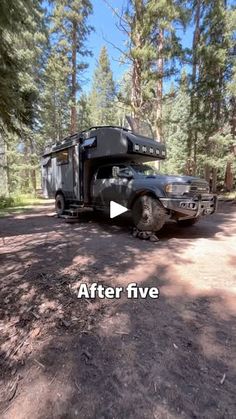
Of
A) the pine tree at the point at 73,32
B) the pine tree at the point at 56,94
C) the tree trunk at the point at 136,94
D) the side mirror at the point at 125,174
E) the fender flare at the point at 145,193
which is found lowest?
the fender flare at the point at 145,193

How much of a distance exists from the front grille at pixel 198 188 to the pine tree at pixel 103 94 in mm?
26473

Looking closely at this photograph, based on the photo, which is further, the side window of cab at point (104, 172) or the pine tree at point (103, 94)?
the pine tree at point (103, 94)

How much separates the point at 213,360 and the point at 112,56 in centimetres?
1378

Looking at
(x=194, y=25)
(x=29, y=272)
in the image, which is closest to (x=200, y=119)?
(x=194, y=25)

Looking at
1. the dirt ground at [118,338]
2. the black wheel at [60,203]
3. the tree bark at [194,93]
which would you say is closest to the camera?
the dirt ground at [118,338]

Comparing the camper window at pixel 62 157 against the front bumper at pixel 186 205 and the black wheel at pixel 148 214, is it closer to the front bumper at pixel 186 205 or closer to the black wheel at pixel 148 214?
the black wheel at pixel 148 214

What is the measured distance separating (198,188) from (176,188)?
2.15 ft

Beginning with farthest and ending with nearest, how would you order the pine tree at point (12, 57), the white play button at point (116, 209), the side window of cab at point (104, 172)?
1. the side window of cab at point (104, 172)
2. the white play button at point (116, 209)
3. the pine tree at point (12, 57)

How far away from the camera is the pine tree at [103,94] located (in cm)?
2966

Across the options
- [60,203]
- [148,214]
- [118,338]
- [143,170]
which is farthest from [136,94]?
[118,338]

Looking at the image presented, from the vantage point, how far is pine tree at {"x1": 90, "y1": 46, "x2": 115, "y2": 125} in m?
29.7

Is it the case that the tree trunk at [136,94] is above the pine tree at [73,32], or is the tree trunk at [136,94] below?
below

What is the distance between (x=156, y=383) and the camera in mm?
1704

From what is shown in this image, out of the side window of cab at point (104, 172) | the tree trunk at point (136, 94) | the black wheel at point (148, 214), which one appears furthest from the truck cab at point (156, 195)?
the tree trunk at point (136, 94)
